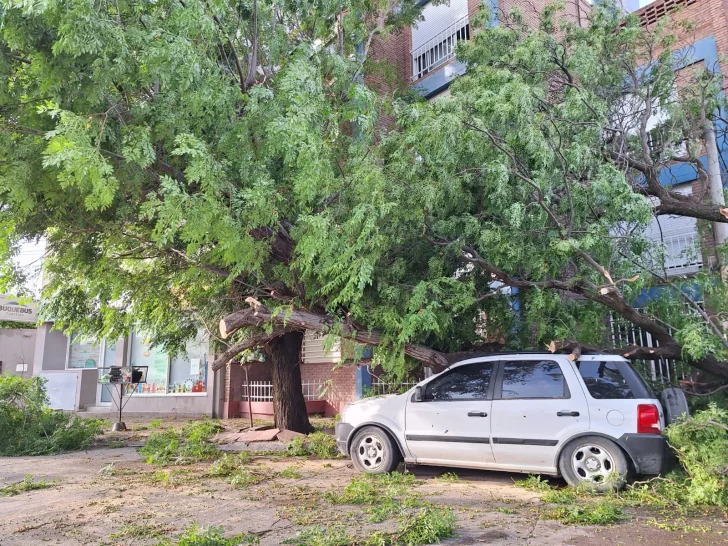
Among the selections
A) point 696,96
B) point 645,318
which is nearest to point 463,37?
point 696,96

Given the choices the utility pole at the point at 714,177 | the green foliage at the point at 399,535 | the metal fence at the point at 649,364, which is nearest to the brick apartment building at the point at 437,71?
the utility pole at the point at 714,177

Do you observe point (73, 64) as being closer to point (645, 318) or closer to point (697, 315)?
point (645, 318)

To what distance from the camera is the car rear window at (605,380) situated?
22.1 ft

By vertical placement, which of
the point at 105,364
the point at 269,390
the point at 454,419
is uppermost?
the point at 105,364

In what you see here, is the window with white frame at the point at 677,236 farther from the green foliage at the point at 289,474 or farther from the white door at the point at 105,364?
the white door at the point at 105,364

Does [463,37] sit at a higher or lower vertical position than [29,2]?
higher

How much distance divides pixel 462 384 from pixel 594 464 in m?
1.87

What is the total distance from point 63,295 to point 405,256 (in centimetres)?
719

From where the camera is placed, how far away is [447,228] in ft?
28.2

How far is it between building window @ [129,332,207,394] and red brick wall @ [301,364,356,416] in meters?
3.86

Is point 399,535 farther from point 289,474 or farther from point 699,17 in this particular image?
point 699,17

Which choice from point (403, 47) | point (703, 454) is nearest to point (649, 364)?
point (703, 454)

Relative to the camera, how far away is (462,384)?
7711 millimetres

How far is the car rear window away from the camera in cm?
675
